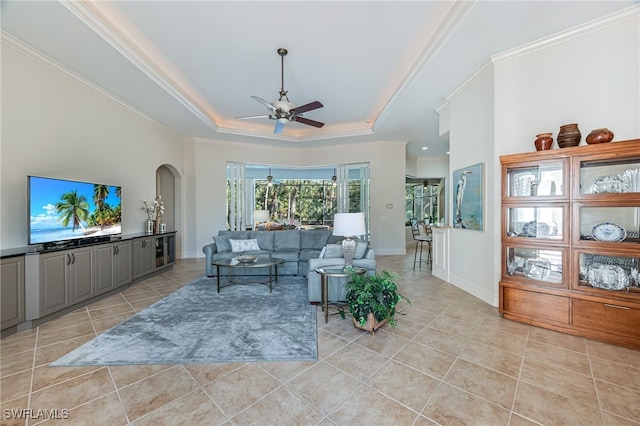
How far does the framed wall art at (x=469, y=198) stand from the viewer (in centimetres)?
389

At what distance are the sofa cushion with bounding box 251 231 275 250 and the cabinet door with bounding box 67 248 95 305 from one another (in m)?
2.74

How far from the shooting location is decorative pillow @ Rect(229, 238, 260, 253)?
5336mm

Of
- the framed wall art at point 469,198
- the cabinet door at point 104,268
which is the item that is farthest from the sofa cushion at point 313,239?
the cabinet door at point 104,268

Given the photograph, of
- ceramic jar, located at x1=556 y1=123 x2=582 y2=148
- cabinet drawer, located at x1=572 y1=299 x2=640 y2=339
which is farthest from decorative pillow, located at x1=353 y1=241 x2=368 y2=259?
ceramic jar, located at x1=556 y1=123 x2=582 y2=148

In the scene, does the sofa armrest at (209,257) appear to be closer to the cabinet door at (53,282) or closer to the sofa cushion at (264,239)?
the sofa cushion at (264,239)

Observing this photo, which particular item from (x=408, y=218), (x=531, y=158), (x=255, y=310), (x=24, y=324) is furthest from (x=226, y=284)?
(x=408, y=218)

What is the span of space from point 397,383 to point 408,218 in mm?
9564

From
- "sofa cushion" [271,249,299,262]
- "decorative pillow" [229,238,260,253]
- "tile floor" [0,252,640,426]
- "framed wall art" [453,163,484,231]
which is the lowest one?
"tile floor" [0,252,640,426]

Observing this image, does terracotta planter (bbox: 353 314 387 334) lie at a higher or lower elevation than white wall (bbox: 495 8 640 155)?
lower

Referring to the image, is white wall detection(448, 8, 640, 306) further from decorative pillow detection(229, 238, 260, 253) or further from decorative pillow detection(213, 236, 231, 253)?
decorative pillow detection(213, 236, 231, 253)

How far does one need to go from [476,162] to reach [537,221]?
4.15ft

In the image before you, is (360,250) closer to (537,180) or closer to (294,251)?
(294,251)

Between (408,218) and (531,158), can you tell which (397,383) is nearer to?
(531,158)

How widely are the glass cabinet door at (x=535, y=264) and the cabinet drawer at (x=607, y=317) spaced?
0.90 ft
